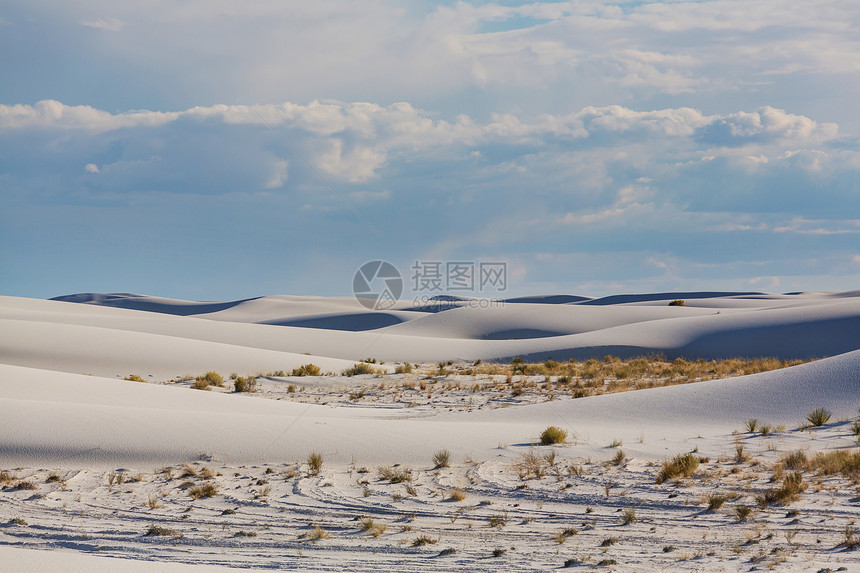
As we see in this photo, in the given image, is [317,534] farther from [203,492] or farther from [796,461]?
[796,461]

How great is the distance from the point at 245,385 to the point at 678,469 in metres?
18.5

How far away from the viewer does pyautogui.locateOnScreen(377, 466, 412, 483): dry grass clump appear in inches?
388

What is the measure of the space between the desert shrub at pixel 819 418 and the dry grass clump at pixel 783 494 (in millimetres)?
5362

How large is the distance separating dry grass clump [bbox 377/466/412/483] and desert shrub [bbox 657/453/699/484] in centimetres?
349

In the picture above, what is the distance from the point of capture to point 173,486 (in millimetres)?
9695

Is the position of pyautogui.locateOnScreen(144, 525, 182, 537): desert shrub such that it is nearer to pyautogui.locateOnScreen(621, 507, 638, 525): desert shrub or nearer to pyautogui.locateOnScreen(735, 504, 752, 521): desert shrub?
pyautogui.locateOnScreen(621, 507, 638, 525): desert shrub

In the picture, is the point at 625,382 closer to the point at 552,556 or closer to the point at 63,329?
the point at 552,556

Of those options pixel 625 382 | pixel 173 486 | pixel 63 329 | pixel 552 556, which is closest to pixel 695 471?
pixel 552 556

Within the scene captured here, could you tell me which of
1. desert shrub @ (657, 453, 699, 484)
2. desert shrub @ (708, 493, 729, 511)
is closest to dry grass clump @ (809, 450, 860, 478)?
desert shrub @ (657, 453, 699, 484)

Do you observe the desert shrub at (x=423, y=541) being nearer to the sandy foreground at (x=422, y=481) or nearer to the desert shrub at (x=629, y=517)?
the sandy foreground at (x=422, y=481)

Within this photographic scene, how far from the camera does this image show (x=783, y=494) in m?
8.25

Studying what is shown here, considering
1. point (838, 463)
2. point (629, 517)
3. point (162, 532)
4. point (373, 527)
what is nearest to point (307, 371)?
point (162, 532)

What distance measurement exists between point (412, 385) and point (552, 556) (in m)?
18.7

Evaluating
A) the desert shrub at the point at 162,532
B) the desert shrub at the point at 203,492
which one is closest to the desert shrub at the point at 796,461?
the desert shrub at the point at 203,492
